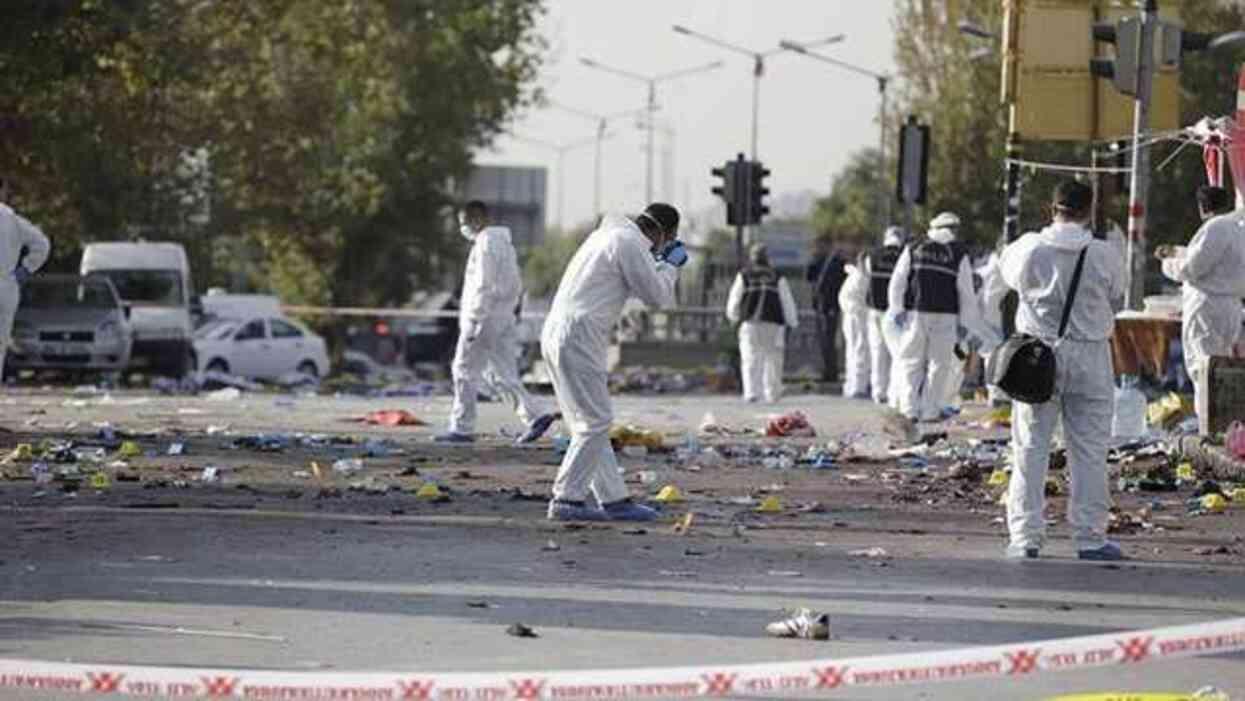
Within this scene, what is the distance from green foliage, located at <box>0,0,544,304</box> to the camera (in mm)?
40781

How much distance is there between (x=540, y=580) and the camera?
1402 centimetres

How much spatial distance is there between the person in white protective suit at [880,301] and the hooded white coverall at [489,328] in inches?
306

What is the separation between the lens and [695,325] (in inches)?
2249

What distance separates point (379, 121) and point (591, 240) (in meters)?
58.0

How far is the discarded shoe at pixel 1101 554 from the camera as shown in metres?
15.4

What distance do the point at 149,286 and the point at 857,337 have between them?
15.5m

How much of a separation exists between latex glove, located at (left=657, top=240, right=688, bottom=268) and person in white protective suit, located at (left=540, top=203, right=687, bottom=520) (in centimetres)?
2

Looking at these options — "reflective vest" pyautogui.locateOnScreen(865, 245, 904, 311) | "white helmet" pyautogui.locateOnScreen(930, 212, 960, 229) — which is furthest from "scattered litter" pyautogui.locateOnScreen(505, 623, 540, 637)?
"reflective vest" pyautogui.locateOnScreen(865, 245, 904, 311)

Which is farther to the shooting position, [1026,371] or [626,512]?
[626,512]

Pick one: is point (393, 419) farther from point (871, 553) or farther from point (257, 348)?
point (257, 348)

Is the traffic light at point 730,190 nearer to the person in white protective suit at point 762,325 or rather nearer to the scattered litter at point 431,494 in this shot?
the person in white protective suit at point 762,325

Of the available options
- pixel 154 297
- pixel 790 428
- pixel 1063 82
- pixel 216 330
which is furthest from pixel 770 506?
pixel 216 330

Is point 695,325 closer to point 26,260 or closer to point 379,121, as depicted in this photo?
point 379,121

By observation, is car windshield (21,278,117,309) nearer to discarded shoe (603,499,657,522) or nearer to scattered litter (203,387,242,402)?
scattered litter (203,387,242,402)
